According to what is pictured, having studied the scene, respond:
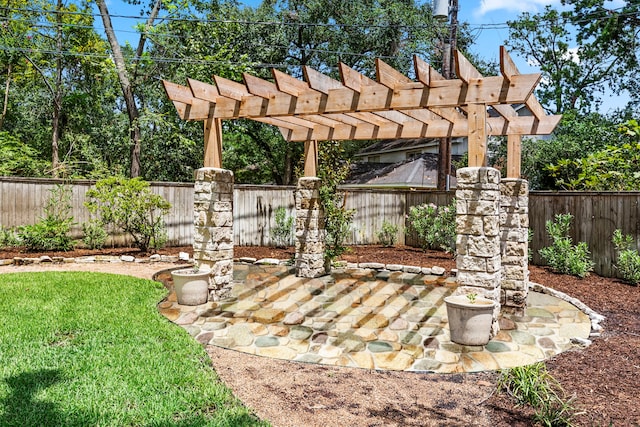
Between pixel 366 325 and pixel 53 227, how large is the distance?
7.18 metres

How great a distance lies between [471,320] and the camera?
13.8 ft

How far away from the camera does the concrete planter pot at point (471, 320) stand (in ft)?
13.8

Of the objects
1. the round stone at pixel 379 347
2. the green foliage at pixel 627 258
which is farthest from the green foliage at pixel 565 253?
the round stone at pixel 379 347

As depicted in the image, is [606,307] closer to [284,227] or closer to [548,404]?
[548,404]

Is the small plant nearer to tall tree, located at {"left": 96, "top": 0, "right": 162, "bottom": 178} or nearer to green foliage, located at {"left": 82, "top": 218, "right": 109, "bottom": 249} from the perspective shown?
green foliage, located at {"left": 82, "top": 218, "right": 109, "bottom": 249}

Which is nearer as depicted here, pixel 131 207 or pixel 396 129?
pixel 396 129

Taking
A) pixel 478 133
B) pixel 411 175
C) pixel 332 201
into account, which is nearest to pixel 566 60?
pixel 411 175

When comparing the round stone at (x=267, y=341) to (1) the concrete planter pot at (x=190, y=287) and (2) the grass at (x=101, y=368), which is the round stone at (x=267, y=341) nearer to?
(2) the grass at (x=101, y=368)

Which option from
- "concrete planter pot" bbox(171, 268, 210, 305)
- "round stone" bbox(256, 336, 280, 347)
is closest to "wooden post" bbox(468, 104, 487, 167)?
"round stone" bbox(256, 336, 280, 347)

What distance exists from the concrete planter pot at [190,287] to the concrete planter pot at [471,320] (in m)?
3.05

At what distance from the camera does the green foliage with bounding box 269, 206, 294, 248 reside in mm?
10398

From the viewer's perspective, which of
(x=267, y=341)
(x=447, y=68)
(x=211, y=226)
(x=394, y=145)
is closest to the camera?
(x=267, y=341)

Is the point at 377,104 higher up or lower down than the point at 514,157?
higher up

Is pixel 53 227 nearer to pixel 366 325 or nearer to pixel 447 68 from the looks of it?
pixel 366 325
